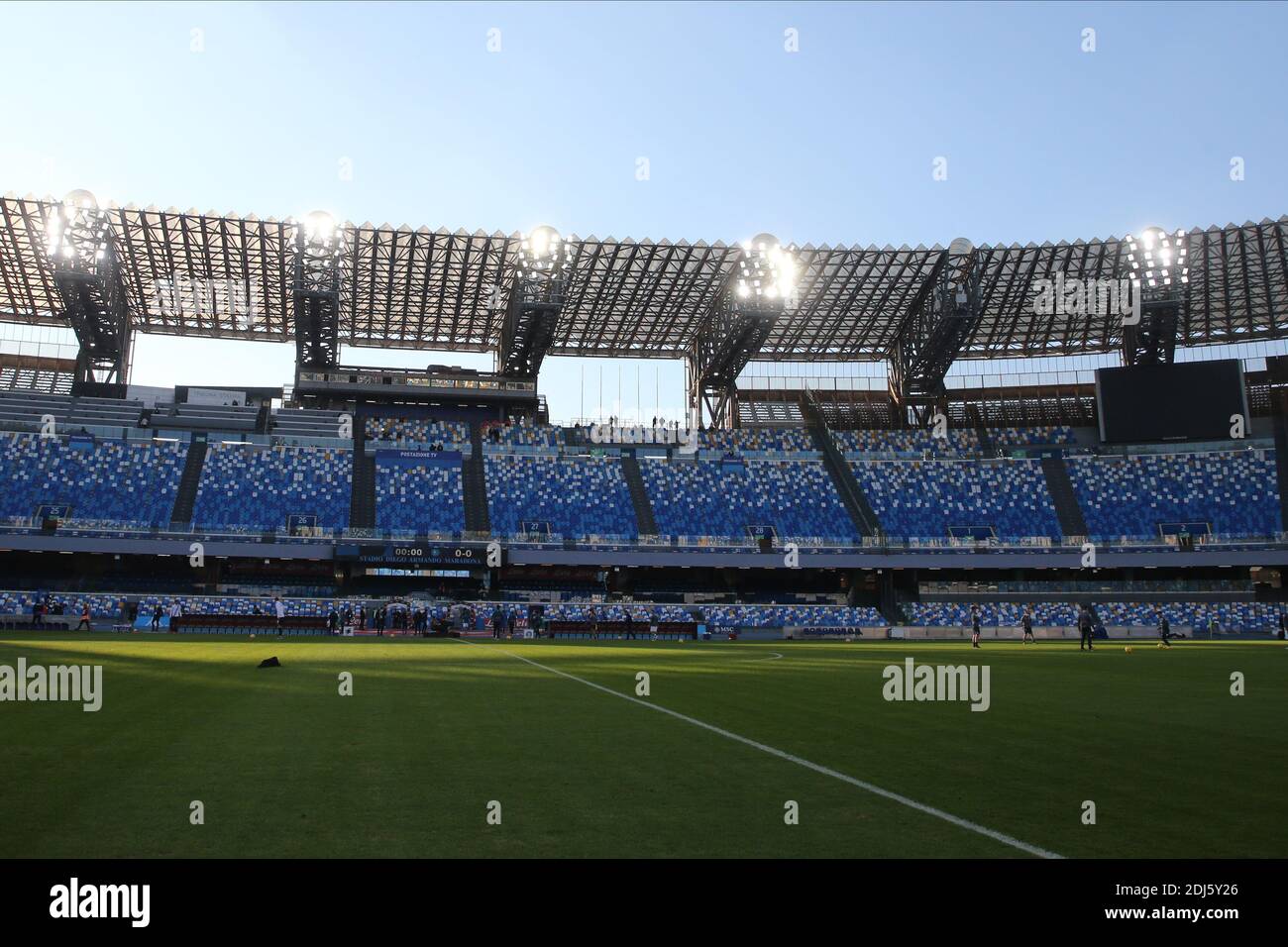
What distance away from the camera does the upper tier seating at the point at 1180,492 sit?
64.5 metres

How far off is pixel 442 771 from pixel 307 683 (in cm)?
1136

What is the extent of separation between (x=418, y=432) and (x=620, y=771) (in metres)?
64.7

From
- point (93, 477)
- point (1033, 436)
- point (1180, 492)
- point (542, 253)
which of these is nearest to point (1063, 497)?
point (1033, 436)

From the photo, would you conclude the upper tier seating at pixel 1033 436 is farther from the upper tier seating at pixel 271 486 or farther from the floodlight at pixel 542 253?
the upper tier seating at pixel 271 486

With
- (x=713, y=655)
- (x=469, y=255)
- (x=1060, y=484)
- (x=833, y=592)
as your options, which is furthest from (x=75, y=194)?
(x=1060, y=484)

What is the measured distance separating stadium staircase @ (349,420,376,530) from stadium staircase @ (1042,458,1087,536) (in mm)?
47557

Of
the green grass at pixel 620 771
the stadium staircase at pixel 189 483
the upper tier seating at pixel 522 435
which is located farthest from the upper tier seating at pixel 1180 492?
the stadium staircase at pixel 189 483

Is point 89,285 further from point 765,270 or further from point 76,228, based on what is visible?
point 765,270

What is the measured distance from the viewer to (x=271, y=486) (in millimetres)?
64250

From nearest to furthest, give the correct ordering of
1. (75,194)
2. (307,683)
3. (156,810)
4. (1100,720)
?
(156,810) → (1100,720) → (307,683) → (75,194)

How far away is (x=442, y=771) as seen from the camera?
9.38m

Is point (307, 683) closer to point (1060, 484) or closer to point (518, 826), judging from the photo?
point (518, 826)

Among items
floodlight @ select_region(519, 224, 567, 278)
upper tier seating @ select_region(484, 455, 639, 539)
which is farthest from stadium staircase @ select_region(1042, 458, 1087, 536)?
floodlight @ select_region(519, 224, 567, 278)

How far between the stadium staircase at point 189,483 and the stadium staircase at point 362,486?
9.75 metres
